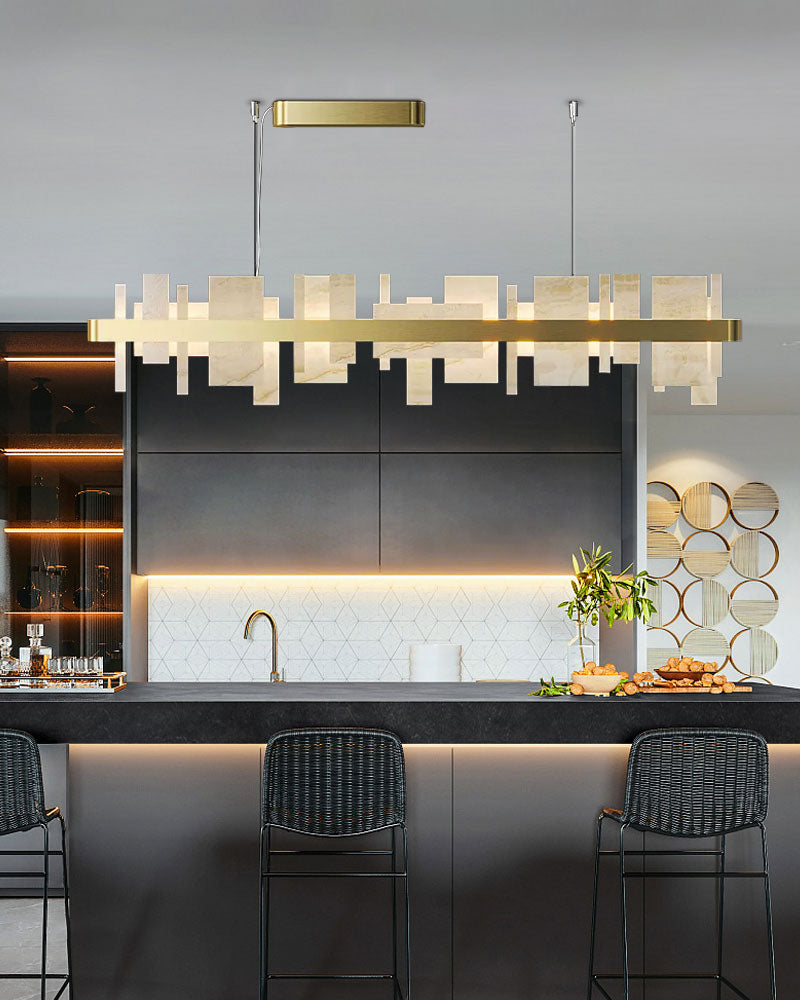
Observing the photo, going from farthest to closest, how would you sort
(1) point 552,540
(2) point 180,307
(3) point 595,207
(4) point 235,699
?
(1) point 552,540, (3) point 595,207, (4) point 235,699, (2) point 180,307

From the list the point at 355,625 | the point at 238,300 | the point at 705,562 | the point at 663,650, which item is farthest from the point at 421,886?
the point at 705,562

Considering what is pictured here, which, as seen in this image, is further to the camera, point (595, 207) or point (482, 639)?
point (482, 639)

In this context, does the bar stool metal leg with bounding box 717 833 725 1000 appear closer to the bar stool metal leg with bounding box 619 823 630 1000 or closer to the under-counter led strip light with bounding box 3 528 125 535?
the bar stool metal leg with bounding box 619 823 630 1000

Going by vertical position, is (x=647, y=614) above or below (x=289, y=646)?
above

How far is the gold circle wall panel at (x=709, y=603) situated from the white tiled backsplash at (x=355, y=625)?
2.53 meters

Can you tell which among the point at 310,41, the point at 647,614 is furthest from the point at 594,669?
the point at 310,41

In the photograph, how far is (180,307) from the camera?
2750 millimetres

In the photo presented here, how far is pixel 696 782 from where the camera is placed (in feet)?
9.78

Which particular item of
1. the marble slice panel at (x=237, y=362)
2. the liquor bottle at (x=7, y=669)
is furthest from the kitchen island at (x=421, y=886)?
the marble slice panel at (x=237, y=362)

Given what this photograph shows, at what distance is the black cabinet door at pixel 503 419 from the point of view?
5188 mm

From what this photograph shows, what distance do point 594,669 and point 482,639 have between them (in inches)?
82.0

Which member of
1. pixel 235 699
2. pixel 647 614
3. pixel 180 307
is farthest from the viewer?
pixel 647 614

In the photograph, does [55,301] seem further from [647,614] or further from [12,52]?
[647,614]

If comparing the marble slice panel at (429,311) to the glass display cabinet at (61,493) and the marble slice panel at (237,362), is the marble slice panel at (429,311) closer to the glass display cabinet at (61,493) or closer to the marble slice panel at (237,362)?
the marble slice panel at (237,362)
